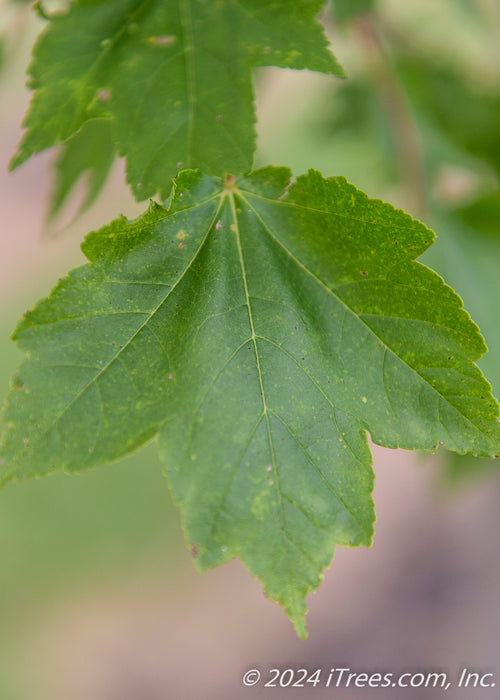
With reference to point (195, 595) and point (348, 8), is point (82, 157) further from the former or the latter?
point (195, 595)

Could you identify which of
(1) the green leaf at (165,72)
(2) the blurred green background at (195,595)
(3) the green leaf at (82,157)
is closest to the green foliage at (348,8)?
(1) the green leaf at (165,72)

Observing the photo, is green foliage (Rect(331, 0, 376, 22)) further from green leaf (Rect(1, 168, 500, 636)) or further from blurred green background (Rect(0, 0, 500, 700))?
blurred green background (Rect(0, 0, 500, 700))

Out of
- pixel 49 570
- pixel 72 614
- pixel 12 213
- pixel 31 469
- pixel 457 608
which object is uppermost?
pixel 12 213

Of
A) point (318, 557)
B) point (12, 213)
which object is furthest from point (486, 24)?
point (12, 213)

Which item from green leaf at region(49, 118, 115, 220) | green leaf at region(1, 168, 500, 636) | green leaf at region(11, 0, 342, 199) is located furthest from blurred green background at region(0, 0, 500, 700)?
green leaf at region(1, 168, 500, 636)

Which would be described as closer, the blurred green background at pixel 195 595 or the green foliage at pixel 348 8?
the green foliage at pixel 348 8

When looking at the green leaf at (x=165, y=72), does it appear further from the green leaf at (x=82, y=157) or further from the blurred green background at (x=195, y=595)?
the blurred green background at (x=195, y=595)

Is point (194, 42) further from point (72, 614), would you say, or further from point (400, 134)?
point (72, 614)
